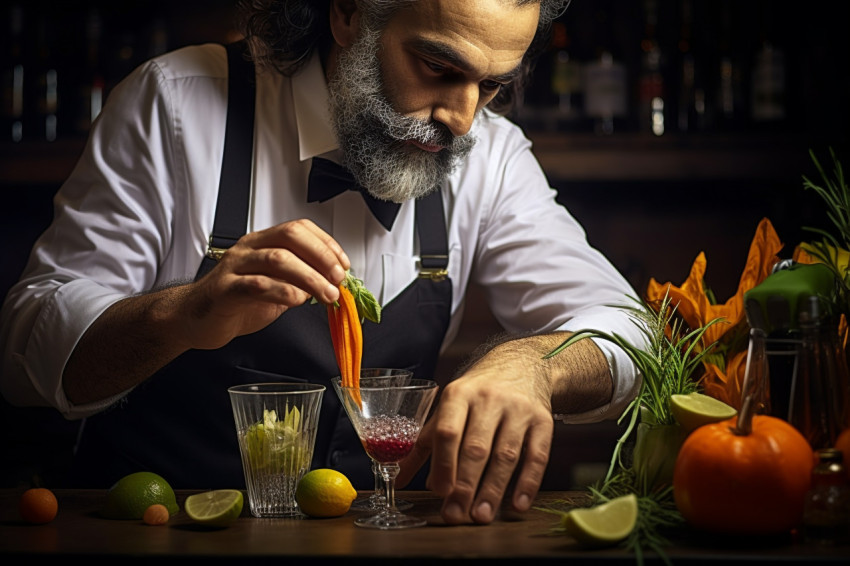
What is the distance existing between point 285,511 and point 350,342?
0.22 metres

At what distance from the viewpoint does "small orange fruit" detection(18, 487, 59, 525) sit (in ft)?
3.74

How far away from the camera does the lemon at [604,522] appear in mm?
983

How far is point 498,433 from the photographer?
1.17 meters

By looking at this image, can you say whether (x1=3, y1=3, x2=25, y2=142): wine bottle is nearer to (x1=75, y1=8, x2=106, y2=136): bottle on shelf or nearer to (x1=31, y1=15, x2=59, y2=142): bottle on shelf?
(x1=31, y1=15, x2=59, y2=142): bottle on shelf

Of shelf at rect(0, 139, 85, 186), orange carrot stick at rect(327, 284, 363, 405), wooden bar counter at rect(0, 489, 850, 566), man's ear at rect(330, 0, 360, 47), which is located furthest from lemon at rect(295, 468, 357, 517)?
shelf at rect(0, 139, 85, 186)

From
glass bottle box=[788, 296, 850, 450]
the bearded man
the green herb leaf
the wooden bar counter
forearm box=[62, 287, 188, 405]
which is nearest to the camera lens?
the wooden bar counter

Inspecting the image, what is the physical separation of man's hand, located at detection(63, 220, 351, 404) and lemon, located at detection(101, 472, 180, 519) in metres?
0.24

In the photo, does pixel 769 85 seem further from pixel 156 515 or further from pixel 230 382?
pixel 156 515

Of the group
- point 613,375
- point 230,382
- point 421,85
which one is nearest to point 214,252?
point 230,382

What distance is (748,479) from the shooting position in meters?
0.97

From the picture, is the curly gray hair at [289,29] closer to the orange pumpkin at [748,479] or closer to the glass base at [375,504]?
the glass base at [375,504]

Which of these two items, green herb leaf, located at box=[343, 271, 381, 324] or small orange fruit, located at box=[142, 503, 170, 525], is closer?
small orange fruit, located at box=[142, 503, 170, 525]

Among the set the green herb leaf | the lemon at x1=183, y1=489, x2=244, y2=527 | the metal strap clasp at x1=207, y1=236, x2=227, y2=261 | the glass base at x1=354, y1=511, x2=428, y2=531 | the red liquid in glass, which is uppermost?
the metal strap clasp at x1=207, y1=236, x2=227, y2=261

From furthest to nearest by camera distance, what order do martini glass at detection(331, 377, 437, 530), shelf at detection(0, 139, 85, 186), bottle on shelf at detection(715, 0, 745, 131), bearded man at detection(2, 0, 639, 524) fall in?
Answer: bottle on shelf at detection(715, 0, 745, 131)
shelf at detection(0, 139, 85, 186)
bearded man at detection(2, 0, 639, 524)
martini glass at detection(331, 377, 437, 530)
